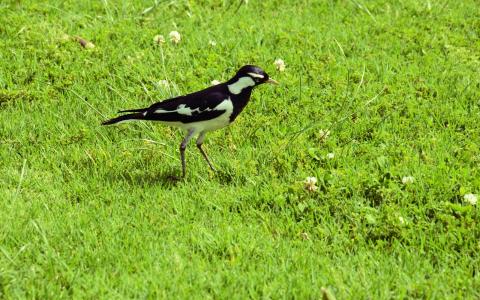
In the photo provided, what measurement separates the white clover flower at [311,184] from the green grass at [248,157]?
58mm

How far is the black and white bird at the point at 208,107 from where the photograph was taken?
18.3 feet

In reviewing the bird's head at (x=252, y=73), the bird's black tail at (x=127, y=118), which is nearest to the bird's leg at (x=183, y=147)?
the bird's black tail at (x=127, y=118)

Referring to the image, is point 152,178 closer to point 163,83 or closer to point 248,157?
point 248,157

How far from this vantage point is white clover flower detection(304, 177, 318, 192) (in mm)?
5328

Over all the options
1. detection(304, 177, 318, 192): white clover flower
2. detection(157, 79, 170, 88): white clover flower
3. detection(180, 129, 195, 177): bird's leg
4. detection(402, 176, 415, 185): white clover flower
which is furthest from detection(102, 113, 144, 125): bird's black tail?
detection(402, 176, 415, 185): white clover flower

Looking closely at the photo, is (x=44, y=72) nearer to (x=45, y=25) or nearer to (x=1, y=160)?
(x=45, y=25)

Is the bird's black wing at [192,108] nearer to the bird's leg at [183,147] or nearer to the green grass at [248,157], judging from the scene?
the bird's leg at [183,147]

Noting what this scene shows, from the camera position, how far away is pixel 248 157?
19.6 ft

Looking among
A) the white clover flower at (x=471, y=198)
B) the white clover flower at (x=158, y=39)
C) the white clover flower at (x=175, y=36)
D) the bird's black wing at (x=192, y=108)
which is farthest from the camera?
the white clover flower at (x=175, y=36)

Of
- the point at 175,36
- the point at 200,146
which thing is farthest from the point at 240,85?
the point at 175,36

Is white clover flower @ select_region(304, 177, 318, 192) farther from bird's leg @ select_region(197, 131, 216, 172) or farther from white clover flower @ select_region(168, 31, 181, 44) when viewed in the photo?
white clover flower @ select_region(168, 31, 181, 44)

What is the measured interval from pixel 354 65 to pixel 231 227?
3237mm

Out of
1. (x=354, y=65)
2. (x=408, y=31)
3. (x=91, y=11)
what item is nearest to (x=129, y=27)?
(x=91, y=11)

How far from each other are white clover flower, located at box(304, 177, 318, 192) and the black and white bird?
2.68ft
